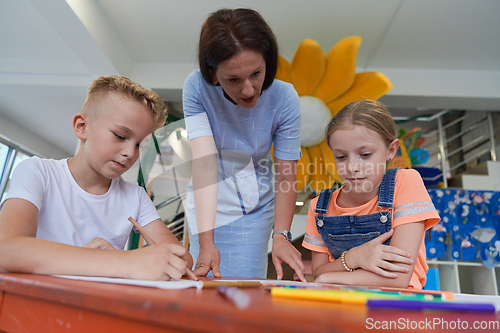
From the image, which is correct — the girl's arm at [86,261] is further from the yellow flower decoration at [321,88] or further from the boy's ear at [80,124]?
the yellow flower decoration at [321,88]

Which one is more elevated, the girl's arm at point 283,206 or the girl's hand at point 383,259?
the girl's arm at point 283,206

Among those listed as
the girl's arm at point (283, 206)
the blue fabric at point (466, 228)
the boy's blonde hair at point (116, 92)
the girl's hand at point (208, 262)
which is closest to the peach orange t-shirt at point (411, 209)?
the girl's arm at point (283, 206)

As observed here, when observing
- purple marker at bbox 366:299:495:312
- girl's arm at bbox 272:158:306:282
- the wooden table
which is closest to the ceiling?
girl's arm at bbox 272:158:306:282

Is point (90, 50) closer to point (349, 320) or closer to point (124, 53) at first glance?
point (124, 53)

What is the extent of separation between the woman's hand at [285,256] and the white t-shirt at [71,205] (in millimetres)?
348

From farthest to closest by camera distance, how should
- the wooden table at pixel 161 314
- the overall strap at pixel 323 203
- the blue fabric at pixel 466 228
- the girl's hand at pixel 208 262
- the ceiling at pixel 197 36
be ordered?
1. the blue fabric at pixel 466 228
2. the ceiling at pixel 197 36
3. the overall strap at pixel 323 203
4. the girl's hand at pixel 208 262
5. the wooden table at pixel 161 314

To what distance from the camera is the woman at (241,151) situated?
2.92 feet

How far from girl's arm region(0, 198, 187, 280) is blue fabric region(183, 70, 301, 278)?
1.93ft

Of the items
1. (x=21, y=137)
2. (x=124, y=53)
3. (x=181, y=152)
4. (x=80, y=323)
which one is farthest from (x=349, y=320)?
(x=21, y=137)

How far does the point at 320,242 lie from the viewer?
0.99 m

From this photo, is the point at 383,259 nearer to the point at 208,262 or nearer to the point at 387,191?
the point at 387,191

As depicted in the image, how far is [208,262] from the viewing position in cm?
81

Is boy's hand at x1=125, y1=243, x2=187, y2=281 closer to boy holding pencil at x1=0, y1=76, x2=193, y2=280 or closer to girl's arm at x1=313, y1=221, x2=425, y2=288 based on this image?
boy holding pencil at x1=0, y1=76, x2=193, y2=280

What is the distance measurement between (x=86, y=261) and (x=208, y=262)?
41 cm
